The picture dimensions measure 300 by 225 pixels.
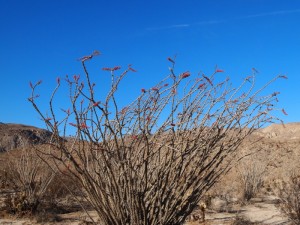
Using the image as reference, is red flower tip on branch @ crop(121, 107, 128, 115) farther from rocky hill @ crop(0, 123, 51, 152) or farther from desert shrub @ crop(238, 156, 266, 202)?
desert shrub @ crop(238, 156, 266, 202)

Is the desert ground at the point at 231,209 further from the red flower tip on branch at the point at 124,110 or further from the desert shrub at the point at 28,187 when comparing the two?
the red flower tip on branch at the point at 124,110

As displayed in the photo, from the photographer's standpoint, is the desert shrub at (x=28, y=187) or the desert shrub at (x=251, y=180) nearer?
the desert shrub at (x=28, y=187)

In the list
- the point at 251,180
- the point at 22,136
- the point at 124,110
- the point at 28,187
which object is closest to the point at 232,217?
the point at 251,180

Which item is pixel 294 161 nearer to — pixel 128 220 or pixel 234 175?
pixel 234 175

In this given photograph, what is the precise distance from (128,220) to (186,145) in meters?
1.03

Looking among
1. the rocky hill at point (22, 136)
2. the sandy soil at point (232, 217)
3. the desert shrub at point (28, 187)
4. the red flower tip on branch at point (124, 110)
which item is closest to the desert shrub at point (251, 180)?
the sandy soil at point (232, 217)

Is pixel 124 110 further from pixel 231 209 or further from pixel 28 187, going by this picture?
pixel 231 209

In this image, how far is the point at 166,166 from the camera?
438cm

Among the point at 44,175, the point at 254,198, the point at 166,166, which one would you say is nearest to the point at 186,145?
the point at 166,166

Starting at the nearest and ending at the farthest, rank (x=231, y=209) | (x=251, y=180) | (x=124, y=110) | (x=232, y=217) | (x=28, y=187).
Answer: (x=124, y=110), (x=232, y=217), (x=28, y=187), (x=231, y=209), (x=251, y=180)

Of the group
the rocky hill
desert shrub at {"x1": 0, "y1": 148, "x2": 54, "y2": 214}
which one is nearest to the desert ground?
the rocky hill

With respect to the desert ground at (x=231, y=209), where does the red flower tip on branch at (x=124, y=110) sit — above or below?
above

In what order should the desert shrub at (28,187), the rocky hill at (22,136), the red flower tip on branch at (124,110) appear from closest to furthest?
the red flower tip on branch at (124,110)
the rocky hill at (22,136)
the desert shrub at (28,187)

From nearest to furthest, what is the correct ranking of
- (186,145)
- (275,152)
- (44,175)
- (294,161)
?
(186,145) < (44,175) < (294,161) < (275,152)
